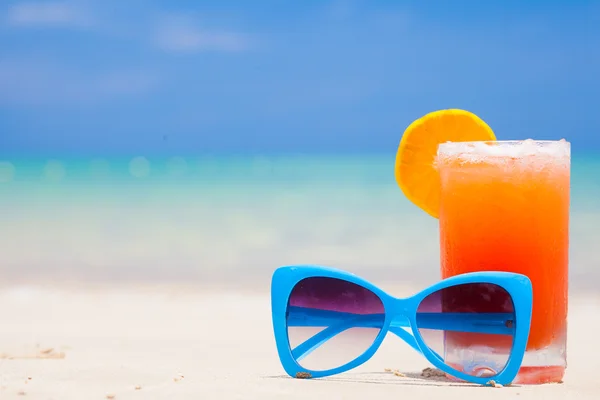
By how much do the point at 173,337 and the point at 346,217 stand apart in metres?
8.72

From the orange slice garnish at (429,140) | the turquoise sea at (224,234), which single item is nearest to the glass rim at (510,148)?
the orange slice garnish at (429,140)

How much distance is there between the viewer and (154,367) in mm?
3014

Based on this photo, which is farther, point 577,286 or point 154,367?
point 577,286

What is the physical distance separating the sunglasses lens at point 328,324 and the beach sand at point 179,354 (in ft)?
0.28

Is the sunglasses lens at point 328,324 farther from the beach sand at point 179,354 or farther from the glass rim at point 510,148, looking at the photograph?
the glass rim at point 510,148

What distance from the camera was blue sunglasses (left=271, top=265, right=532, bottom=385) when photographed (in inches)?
94.9

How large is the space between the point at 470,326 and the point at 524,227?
0.37m

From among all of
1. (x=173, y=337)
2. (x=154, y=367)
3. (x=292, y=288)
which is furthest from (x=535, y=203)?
(x=173, y=337)

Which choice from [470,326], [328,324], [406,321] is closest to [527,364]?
[470,326]

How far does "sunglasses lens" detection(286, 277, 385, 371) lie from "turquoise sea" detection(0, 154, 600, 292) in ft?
13.6

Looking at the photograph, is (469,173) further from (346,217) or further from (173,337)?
(346,217)

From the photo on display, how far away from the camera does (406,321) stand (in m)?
2.53

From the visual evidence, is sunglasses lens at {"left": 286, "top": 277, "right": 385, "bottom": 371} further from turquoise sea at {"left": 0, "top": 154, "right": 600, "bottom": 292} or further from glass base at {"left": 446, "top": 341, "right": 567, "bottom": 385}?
turquoise sea at {"left": 0, "top": 154, "right": 600, "bottom": 292}

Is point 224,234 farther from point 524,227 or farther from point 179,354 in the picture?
point 524,227
